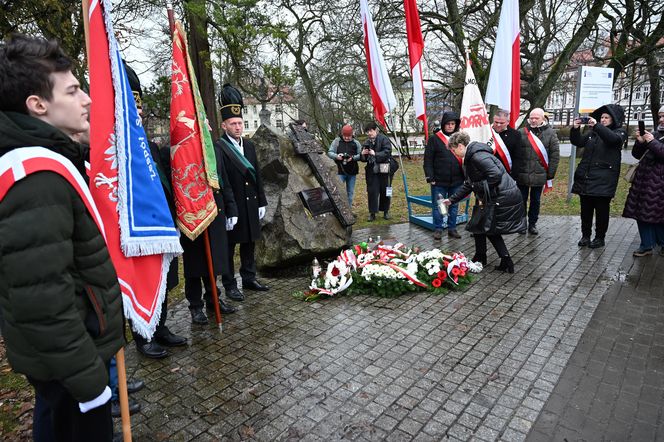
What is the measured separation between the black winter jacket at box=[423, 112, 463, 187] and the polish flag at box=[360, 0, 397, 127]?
3.31 ft

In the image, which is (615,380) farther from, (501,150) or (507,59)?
(507,59)

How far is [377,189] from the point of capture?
8695mm

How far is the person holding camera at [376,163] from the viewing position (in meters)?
8.46

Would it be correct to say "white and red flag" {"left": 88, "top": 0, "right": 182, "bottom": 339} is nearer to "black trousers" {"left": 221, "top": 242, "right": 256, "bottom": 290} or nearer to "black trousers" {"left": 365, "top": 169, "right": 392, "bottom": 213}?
"black trousers" {"left": 221, "top": 242, "right": 256, "bottom": 290}

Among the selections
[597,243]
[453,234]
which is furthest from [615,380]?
[453,234]

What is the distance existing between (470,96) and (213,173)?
4917 mm

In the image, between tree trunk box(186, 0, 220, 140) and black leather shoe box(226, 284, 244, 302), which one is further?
tree trunk box(186, 0, 220, 140)

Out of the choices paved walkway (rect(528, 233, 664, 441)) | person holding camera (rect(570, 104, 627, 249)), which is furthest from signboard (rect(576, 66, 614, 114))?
paved walkway (rect(528, 233, 664, 441))

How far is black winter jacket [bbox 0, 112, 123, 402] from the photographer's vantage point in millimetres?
1468

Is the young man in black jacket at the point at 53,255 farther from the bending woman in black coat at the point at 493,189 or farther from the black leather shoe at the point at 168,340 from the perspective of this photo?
the bending woman in black coat at the point at 493,189

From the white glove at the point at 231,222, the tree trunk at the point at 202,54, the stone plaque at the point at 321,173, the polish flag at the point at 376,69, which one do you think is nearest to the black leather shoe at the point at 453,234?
the stone plaque at the point at 321,173

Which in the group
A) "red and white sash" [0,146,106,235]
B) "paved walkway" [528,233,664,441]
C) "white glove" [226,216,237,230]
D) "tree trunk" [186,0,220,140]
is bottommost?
"paved walkway" [528,233,664,441]

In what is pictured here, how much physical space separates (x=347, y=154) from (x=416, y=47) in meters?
2.49

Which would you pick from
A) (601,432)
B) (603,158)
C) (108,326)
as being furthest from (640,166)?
(108,326)
